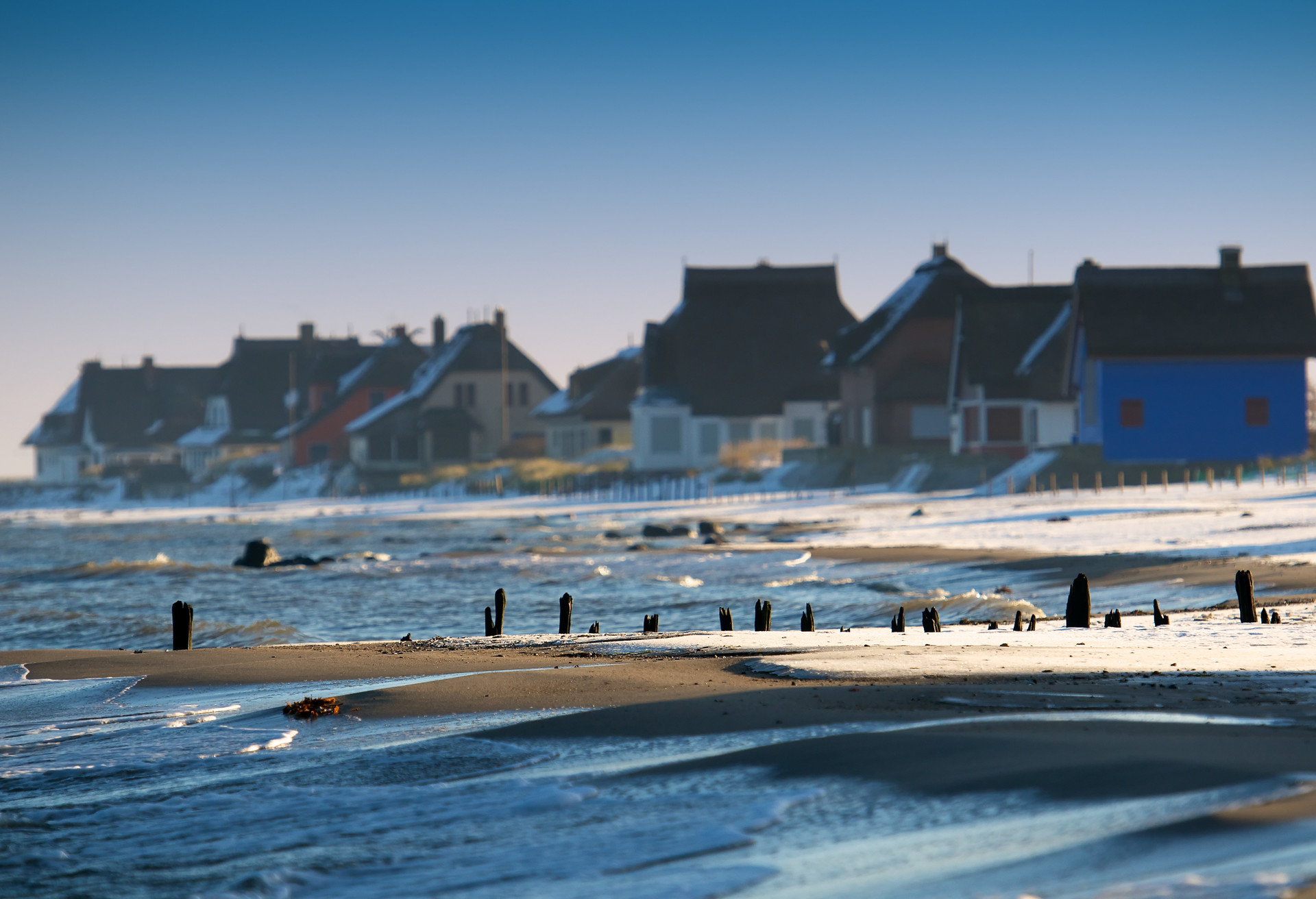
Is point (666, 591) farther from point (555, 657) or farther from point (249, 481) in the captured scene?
point (249, 481)

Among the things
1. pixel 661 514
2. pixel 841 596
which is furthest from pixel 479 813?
pixel 661 514

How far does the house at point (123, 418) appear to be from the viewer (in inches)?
4363

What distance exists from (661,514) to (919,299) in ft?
61.1

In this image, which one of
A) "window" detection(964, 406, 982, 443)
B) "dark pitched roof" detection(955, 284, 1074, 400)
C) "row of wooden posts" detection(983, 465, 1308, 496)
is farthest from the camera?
"window" detection(964, 406, 982, 443)

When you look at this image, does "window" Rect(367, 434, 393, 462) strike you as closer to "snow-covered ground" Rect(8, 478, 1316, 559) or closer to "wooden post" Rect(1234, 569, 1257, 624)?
"snow-covered ground" Rect(8, 478, 1316, 559)

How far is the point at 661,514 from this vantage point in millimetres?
49094

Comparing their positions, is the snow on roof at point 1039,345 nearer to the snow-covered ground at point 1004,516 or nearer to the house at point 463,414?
the snow-covered ground at point 1004,516

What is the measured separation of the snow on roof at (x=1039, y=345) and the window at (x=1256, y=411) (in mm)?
7874

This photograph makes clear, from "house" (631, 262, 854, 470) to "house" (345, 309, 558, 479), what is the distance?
13.8 meters

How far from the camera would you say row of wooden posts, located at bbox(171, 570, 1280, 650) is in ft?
46.9

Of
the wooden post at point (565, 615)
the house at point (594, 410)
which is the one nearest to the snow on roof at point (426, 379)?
the house at point (594, 410)

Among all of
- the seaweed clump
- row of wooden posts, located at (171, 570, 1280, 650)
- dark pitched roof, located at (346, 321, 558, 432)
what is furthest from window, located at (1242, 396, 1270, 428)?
dark pitched roof, located at (346, 321, 558, 432)

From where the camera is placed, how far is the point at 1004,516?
36062 mm

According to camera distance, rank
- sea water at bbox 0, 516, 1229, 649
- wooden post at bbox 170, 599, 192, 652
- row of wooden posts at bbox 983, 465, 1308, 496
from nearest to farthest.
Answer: wooden post at bbox 170, 599, 192, 652
sea water at bbox 0, 516, 1229, 649
row of wooden posts at bbox 983, 465, 1308, 496
